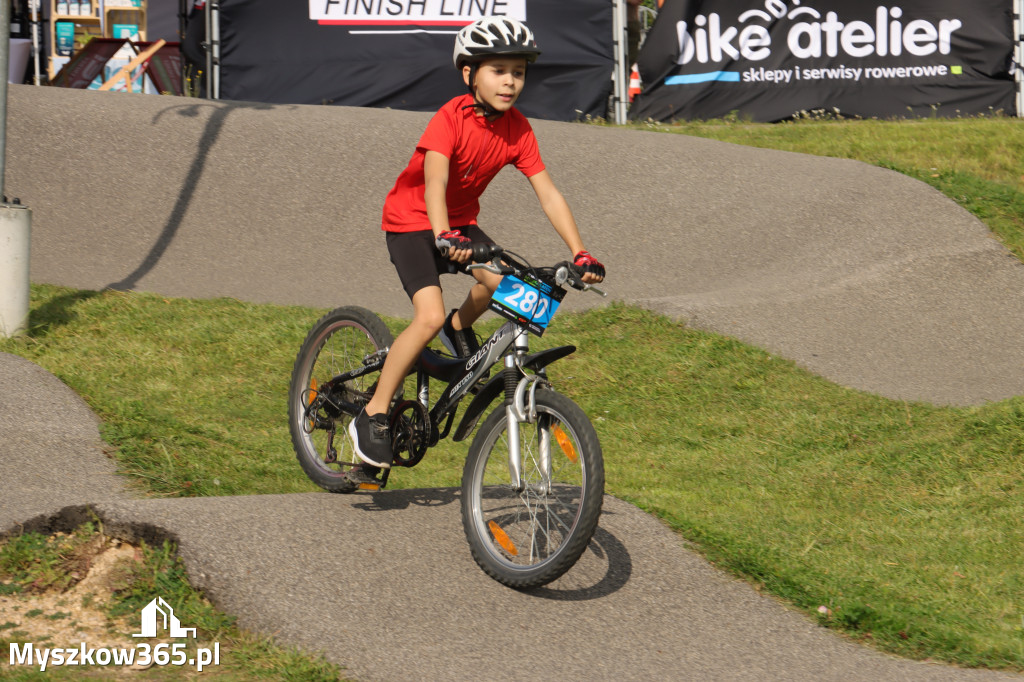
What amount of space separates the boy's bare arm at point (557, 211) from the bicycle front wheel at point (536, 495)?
79 centimetres

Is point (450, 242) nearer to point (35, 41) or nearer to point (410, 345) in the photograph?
point (410, 345)

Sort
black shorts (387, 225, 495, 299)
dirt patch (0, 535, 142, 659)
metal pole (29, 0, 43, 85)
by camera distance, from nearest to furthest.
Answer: dirt patch (0, 535, 142, 659) < black shorts (387, 225, 495, 299) < metal pole (29, 0, 43, 85)

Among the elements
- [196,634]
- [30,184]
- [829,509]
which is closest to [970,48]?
[829,509]

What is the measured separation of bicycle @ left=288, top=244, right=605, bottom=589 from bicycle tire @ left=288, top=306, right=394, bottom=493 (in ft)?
0.36

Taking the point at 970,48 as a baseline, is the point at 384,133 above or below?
below

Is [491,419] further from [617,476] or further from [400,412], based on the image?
[617,476]

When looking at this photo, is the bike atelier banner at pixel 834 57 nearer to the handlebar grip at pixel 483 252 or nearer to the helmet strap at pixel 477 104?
the helmet strap at pixel 477 104

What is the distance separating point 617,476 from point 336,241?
18.9 ft

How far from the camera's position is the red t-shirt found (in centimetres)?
475

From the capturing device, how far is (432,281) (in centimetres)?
484

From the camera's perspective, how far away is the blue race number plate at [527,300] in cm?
444

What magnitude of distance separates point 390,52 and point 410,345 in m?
11.7

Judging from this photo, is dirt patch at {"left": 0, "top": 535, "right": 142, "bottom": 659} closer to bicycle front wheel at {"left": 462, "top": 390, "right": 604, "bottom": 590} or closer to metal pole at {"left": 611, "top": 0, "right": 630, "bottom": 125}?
bicycle front wheel at {"left": 462, "top": 390, "right": 604, "bottom": 590}

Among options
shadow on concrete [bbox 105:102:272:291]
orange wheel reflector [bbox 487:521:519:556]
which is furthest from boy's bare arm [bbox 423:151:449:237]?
shadow on concrete [bbox 105:102:272:291]
